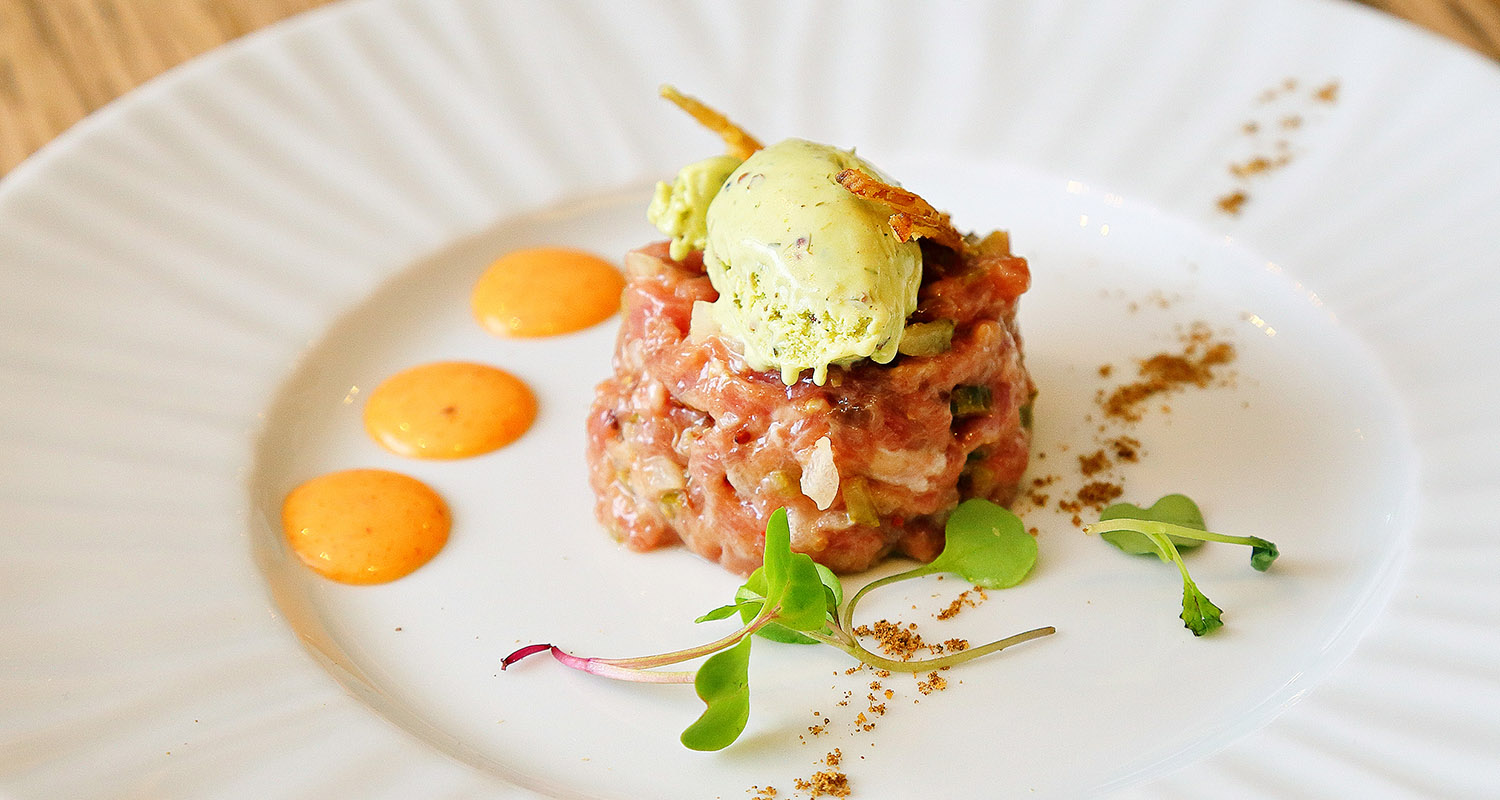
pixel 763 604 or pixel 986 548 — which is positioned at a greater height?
pixel 763 604

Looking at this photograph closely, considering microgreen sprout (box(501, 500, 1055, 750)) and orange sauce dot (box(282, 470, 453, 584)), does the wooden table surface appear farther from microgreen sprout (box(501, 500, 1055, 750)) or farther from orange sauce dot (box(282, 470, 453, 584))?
microgreen sprout (box(501, 500, 1055, 750))

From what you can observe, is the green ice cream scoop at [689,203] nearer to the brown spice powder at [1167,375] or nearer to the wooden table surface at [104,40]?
the brown spice powder at [1167,375]

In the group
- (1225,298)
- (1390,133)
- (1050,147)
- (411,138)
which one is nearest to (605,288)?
(411,138)

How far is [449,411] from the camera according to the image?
356cm

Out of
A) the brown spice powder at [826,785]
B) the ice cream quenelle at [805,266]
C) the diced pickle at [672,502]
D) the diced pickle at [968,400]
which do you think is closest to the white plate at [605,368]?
the brown spice powder at [826,785]

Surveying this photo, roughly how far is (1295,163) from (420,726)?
119 inches

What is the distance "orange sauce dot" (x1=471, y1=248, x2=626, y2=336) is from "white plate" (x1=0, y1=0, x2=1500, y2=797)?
0.07m

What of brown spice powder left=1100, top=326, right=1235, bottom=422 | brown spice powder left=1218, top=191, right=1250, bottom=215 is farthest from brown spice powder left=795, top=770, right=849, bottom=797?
brown spice powder left=1218, top=191, right=1250, bottom=215

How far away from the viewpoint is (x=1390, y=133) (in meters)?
3.84

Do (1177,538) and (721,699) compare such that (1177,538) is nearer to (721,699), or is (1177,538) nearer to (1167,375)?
(1167,375)

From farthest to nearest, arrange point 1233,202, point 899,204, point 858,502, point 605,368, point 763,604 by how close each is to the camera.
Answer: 1. point 1233,202
2. point 605,368
3. point 858,502
4. point 763,604
5. point 899,204

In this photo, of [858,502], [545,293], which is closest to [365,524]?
[545,293]

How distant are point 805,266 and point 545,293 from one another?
1.52m

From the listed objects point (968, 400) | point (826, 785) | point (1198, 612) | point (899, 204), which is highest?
point (899, 204)
